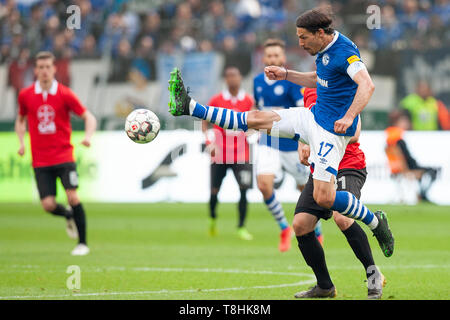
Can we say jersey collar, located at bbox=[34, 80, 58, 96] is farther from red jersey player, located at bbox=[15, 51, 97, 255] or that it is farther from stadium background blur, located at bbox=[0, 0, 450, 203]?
stadium background blur, located at bbox=[0, 0, 450, 203]

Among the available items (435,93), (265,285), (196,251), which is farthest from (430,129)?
(265,285)

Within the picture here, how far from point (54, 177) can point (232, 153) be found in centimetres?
369

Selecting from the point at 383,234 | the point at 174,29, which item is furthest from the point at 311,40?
the point at 174,29

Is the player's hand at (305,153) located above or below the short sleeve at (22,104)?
below

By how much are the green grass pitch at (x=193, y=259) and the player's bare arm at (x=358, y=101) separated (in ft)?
5.43

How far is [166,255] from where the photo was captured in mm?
11852

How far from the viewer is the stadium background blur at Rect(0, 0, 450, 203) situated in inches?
829

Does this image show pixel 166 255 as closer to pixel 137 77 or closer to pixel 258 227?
pixel 258 227

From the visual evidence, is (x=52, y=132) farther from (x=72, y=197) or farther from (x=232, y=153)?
(x=232, y=153)

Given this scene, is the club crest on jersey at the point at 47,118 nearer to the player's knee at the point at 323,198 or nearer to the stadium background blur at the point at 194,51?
the player's knee at the point at 323,198

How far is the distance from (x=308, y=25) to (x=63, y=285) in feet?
11.7

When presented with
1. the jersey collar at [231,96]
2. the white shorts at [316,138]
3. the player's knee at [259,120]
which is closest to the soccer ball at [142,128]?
the player's knee at [259,120]

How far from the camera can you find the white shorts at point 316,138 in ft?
24.3

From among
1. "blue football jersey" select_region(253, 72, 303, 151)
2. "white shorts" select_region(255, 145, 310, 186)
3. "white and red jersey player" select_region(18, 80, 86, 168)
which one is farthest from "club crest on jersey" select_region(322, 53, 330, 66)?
"white and red jersey player" select_region(18, 80, 86, 168)
